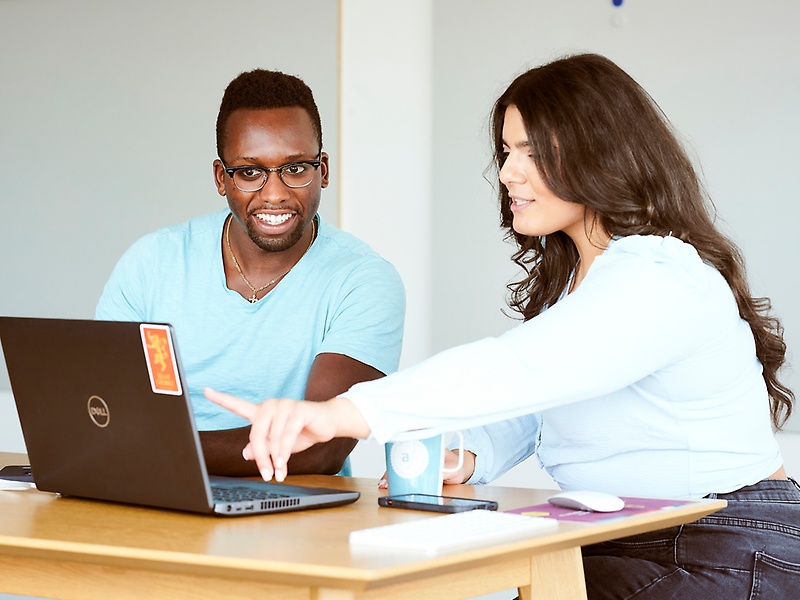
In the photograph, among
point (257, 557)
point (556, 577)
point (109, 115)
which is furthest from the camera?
point (109, 115)

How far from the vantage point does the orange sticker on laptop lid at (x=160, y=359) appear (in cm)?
130

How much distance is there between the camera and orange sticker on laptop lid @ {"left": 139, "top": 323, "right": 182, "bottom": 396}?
1.30 m

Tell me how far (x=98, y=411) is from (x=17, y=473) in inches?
17.5

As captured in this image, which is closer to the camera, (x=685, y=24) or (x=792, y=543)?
(x=792, y=543)

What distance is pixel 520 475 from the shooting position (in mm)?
3549

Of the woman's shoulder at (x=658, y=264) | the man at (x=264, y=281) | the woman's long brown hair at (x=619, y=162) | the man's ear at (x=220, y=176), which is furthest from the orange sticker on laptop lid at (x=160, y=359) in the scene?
the man's ear at (x=220, y=176)

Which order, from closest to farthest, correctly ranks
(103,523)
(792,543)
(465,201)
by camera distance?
(103,523)
(792,543)
(465,201)

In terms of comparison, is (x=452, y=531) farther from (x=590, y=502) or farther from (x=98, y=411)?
(x=98, y=411)

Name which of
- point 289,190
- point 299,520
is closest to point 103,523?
point 299,520

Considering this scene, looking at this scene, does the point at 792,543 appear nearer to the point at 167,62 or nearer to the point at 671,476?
the point at 671,476

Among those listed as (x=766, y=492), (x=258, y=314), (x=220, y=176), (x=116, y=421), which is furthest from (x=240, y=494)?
(x=220, y=176)

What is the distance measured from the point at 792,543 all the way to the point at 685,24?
2091 mm

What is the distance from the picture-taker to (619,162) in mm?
1812

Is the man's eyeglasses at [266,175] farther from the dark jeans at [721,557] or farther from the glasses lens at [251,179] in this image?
the dark jeans at [721,557]
